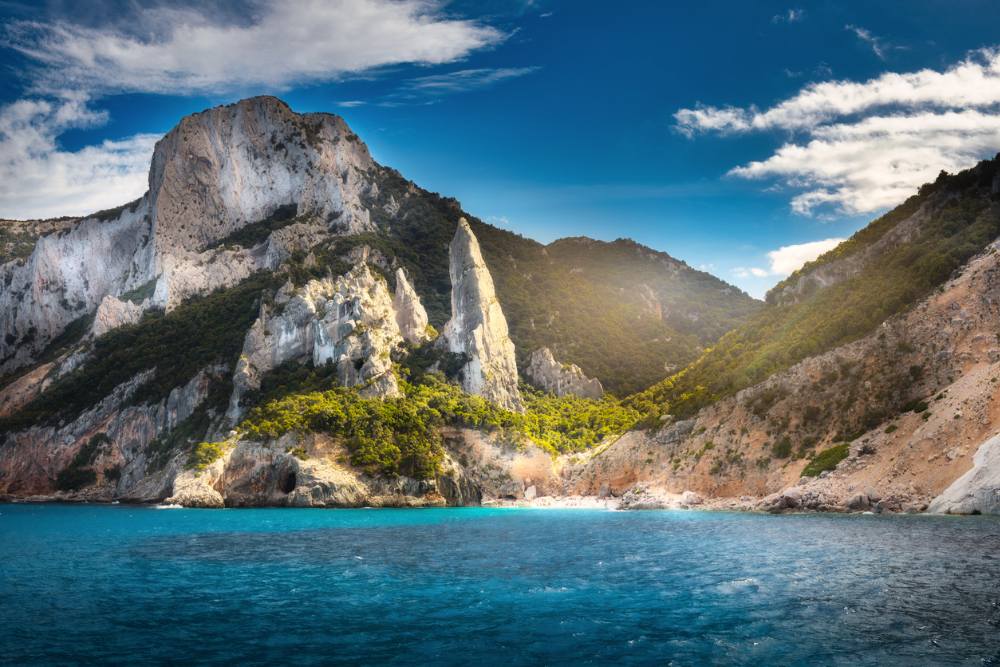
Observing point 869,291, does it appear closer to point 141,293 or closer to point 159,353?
point 159,353

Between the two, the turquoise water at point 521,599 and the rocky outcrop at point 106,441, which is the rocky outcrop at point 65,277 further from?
the turquoise water at point 521,599

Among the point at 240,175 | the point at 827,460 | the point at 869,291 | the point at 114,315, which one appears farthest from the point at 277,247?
the point at 827,460

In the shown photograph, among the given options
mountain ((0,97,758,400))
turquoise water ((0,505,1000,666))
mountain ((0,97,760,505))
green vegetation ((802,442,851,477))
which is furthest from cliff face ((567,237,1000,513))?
mountain ((0,97,758,400))

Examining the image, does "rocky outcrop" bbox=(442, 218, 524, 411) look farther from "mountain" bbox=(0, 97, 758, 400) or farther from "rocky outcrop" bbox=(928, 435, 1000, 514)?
"rocky outcrop" bbox=(928, 435, 1000, 514)

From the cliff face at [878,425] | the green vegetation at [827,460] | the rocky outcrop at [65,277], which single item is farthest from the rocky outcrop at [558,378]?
the rocky outcrop at [65,277]

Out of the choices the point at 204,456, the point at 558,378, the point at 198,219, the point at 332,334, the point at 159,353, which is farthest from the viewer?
the point at 198,219

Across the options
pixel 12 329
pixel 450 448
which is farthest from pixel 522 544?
pixel 12 329
